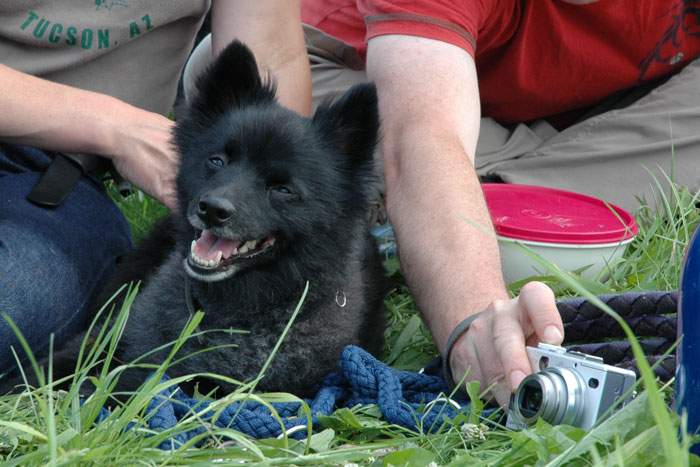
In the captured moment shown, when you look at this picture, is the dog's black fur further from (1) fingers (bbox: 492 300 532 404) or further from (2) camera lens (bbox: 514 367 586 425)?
(2) camera lens (bbox: 514 367 586 425)

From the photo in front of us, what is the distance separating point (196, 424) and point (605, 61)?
2.54m

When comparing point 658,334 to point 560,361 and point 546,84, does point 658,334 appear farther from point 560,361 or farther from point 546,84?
point 546,84

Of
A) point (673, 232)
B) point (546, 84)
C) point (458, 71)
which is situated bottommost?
point (673, 232)

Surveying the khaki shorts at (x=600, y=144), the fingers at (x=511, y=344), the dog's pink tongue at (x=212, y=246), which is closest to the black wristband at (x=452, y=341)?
the fingers at (x=511, y=344)

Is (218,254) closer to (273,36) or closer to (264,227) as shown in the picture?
(264,227)

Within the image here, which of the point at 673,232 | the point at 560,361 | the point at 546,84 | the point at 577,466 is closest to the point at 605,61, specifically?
the point at 546,84

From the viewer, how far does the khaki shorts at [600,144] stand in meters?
3.72

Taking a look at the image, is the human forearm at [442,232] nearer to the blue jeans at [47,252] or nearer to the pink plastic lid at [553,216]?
the pink plastic lid at [553,216]

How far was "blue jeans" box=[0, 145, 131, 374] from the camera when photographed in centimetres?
234

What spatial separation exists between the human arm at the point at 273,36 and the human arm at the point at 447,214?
242mm

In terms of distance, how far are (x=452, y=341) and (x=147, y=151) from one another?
105cm

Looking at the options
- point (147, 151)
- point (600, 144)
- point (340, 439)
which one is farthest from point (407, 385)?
point (600, 144)

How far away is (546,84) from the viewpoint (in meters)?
3.53

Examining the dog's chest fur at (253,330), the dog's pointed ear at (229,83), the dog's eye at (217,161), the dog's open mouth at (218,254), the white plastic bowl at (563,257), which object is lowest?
the white plastic bowl at (563,257)
